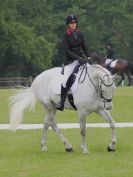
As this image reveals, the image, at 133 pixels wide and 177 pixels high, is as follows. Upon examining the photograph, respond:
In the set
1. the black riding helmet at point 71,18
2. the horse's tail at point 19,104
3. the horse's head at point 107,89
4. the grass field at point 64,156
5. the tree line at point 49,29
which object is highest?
the black riding helmet at point 71,18

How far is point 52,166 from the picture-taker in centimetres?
1191

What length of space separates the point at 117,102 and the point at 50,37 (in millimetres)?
49176

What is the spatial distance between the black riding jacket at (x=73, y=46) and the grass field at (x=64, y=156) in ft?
6.91

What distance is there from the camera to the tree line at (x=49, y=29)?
67938 millimetres

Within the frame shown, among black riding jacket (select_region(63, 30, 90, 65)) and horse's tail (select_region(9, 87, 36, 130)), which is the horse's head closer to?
black riding jacket (select_region(63, 30, 90, 65))

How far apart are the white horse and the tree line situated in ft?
168

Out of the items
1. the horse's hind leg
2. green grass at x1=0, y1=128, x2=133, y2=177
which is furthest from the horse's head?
the horse's hind leg

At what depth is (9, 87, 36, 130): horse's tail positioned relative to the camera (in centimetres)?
1488

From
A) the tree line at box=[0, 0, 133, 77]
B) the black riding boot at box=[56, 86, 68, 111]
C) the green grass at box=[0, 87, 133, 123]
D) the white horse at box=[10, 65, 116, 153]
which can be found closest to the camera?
the white horse at box=[10, 65, 116, 153]

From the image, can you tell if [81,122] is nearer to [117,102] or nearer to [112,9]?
[117,102]

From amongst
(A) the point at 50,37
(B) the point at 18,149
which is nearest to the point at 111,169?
(B) the point at 18,149

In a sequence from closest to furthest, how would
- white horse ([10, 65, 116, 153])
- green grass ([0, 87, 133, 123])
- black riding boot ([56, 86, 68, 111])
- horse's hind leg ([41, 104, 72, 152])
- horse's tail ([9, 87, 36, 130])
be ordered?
white horse ([10, 65, 116, 153]) → black riding boot ([56, 86, 68, 111]) → horse's hind leg ([41, 104, 72, 152]) → horse's tail ([9, 87, 36, 130]) → green grass ([0, 87, 133, 123])

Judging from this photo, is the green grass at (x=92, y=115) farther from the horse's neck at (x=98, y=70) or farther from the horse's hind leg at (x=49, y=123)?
the horse's neck at (x=98, y=70)

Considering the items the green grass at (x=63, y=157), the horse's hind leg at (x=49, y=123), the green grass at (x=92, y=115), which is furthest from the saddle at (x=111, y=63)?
the horse's hind leg at (x=49, y=123)
